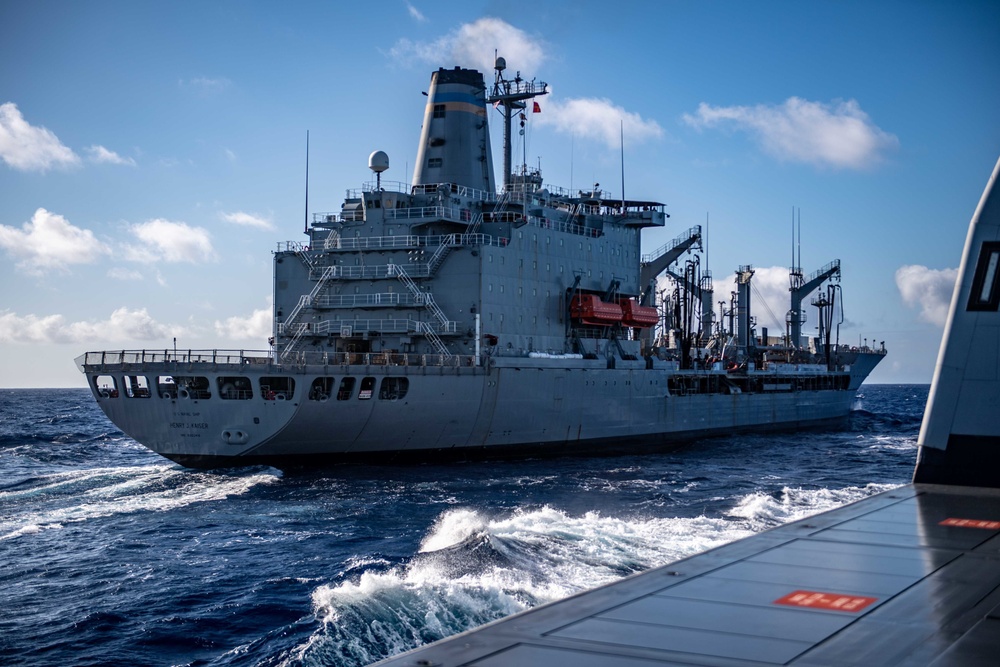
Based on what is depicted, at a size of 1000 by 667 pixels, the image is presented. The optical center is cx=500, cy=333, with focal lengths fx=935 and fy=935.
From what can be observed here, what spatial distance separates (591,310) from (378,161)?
11626mm

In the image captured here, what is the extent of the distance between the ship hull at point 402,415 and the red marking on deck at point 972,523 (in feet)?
72.5

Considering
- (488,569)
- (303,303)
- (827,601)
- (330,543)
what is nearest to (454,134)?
(303,303)

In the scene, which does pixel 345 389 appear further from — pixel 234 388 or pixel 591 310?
pixel 591 310

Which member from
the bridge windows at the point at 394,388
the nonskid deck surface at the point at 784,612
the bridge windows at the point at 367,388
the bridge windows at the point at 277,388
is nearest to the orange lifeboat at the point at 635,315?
the bridge windows at the point at 394,388

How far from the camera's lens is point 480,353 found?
1468 inches

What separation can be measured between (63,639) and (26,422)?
6615 centimetres

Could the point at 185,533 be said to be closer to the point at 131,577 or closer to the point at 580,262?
the point at 131,577

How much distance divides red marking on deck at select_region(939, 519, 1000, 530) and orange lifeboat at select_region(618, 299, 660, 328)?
34282 millimetres

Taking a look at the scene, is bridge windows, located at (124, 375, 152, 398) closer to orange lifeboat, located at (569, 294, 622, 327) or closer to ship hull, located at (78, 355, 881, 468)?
ship hull, located at (78, 355, 881, 468)

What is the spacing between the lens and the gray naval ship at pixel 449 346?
31000mm

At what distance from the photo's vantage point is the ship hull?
30641 mm

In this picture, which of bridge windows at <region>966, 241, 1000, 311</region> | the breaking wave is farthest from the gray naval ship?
bridge windows at <region>966, 241, 1000, 311</region>

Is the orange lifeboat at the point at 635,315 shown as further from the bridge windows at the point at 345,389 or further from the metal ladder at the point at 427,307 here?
the bridge windows at the point at 345,389

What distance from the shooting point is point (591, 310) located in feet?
140
